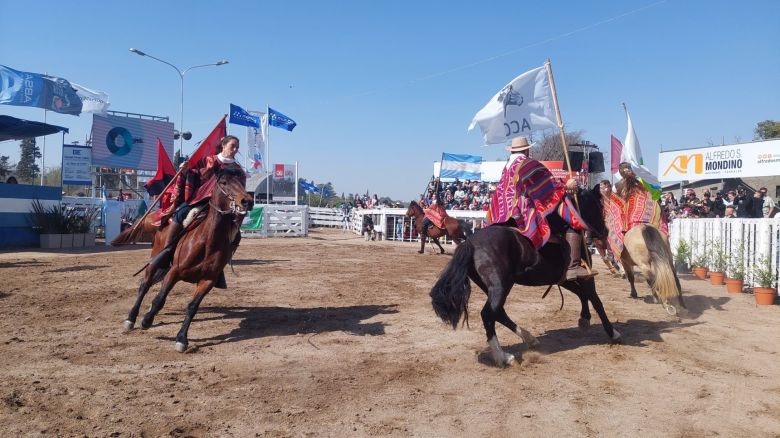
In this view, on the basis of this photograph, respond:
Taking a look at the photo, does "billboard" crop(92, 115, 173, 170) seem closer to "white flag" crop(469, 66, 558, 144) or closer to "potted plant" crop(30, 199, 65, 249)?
"potted plant" crop(30, 199, 65, 249)

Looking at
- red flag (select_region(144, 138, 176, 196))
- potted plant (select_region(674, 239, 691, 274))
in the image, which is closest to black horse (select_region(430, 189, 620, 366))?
red flag (select_region(144, 138, 176, 196))

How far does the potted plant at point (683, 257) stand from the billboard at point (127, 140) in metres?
24.3

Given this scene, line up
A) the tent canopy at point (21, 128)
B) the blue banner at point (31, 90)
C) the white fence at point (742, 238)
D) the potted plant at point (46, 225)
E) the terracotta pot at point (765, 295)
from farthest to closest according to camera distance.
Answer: the blue banner at point (31, 90) < the potted plant at point (46, 225) < the tent canopy at point (21, 128) < the white fence at point (742, 238) < the terracotta pot at point (765, 295)

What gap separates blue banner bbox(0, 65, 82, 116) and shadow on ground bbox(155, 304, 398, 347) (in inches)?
811

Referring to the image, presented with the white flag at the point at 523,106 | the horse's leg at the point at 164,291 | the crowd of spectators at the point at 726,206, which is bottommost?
the horse's leg at the point at 164,291

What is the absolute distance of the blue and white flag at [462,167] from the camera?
113 ft

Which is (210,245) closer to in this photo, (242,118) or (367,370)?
(367,370)

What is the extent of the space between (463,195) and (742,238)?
61.6 feet

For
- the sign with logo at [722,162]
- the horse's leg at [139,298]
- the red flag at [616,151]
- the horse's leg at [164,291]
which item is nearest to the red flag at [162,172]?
the horse's leg at [139,298]

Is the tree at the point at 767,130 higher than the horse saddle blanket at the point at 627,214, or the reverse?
the tree at the point at 767,130

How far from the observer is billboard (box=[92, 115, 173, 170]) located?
27438 millimetres

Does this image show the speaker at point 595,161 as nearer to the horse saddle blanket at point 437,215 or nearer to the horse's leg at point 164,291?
the horse's leg at point 164,291

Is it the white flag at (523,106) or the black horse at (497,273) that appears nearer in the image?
the black horse at (497,273)

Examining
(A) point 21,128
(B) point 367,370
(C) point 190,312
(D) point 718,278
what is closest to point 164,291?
(C) point 190,312
